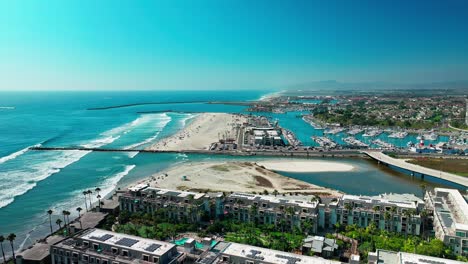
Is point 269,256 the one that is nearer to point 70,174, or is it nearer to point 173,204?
point 173,204

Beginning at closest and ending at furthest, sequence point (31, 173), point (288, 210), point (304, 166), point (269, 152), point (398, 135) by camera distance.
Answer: point (288, 210) → point (31, 173) → point (304, 166) → point (269, 152) → point (398, 135)

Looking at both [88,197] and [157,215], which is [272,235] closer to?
[157,215]

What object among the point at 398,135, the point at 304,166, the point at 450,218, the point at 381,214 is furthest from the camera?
the point at 398,135

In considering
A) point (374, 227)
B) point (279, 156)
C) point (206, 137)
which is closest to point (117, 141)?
point (206, 137)

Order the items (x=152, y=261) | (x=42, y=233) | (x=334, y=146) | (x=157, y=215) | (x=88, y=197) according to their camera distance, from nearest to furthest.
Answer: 1. (x=152, y=261)
2. (x=42, y=233)
3. (x=157, y=215)
4. (x=88, y=197)
5. (x=334, y=146)

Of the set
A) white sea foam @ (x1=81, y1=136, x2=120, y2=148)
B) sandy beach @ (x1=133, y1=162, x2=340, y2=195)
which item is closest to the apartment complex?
sandy beach @ (x1=133, y1=162, x2=340, y2=195)

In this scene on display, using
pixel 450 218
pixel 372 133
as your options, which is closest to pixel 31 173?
pixel 450 218

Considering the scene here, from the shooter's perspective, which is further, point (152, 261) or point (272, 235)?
point (272, 235)
